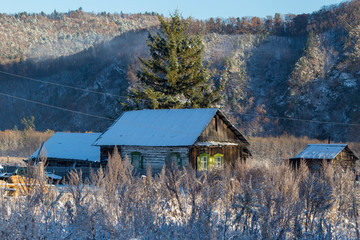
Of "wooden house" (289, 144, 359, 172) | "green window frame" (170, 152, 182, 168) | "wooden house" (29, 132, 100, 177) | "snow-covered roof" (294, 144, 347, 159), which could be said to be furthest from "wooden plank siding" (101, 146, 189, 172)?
"snow-covered roof" (294, 144, 347, 159)

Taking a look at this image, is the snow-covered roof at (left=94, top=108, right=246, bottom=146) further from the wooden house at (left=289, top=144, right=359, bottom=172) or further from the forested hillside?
the forested hillside

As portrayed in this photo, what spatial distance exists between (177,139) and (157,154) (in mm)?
1775

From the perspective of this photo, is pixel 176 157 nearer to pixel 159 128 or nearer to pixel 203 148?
pixel 203 148

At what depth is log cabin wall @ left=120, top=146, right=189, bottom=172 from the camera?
29.0m

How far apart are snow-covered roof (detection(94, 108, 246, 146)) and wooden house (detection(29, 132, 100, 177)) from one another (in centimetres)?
296

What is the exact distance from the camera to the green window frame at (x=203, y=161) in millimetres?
29359

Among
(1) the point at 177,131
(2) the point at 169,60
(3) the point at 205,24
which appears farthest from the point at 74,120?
(1) the point at 177,131

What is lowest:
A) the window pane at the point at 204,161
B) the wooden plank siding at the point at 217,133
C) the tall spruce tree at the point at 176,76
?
the window pane at the point at 204,161

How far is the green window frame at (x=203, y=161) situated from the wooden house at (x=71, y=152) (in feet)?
26.6

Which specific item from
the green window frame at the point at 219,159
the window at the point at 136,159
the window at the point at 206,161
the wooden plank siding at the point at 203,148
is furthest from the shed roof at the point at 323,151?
the window at the point at 136,159

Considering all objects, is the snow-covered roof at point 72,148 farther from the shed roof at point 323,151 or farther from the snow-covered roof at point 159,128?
the shed roof at point 323,151

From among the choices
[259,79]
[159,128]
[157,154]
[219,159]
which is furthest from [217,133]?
[259,79]

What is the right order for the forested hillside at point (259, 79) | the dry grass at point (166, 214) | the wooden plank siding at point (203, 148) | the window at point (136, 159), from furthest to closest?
the forested hillside at point (259, 79) < the window at point (136, 159) < the wooden plank siding at point (203, 148) < the dry grass at point (166, 214)

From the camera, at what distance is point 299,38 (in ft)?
581
